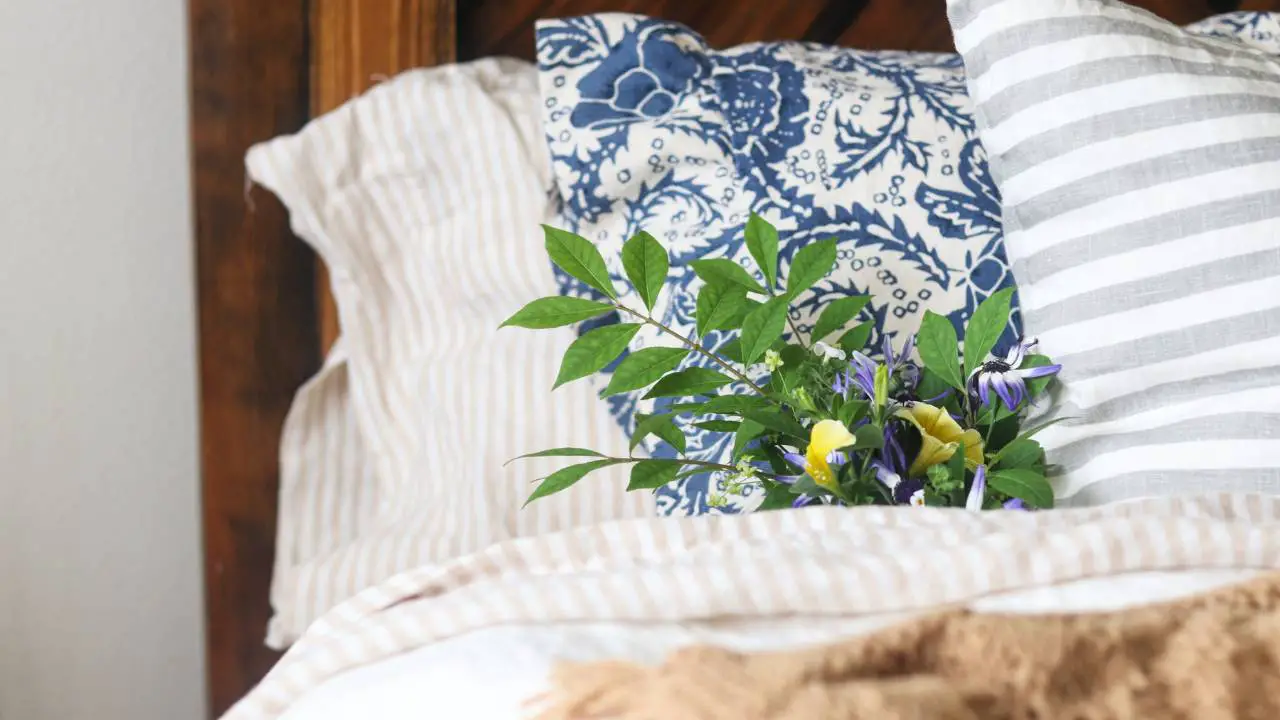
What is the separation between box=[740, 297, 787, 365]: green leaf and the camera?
0.60 m

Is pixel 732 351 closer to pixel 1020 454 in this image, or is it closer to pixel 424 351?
pixel 1020 454

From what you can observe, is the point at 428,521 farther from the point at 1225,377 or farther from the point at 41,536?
the point at 1225,377

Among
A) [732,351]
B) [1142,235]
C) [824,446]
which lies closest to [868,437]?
[824,446]

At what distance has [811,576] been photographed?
461mm

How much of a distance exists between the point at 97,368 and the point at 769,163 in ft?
2.04

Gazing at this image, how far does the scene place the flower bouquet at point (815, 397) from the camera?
59 centimetres

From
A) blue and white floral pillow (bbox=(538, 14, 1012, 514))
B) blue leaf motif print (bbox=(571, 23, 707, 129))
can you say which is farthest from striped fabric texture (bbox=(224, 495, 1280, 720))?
blue leaf motif print (bbox=(571, 23, 707, 129))

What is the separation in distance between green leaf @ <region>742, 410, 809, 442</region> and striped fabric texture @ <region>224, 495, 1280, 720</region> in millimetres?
87

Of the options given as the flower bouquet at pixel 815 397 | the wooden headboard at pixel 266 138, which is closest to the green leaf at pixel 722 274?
the flower bouquet at pixel 815 397

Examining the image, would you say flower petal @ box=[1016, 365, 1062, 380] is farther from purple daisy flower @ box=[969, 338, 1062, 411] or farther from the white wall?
the white wall

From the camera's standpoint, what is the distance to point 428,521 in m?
0.90

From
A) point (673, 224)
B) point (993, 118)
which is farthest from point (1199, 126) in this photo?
point (673, 224)

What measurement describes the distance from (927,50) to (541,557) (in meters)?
0.76

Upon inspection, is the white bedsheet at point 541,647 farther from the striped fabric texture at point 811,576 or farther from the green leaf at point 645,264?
the green leaf at point 645,264
